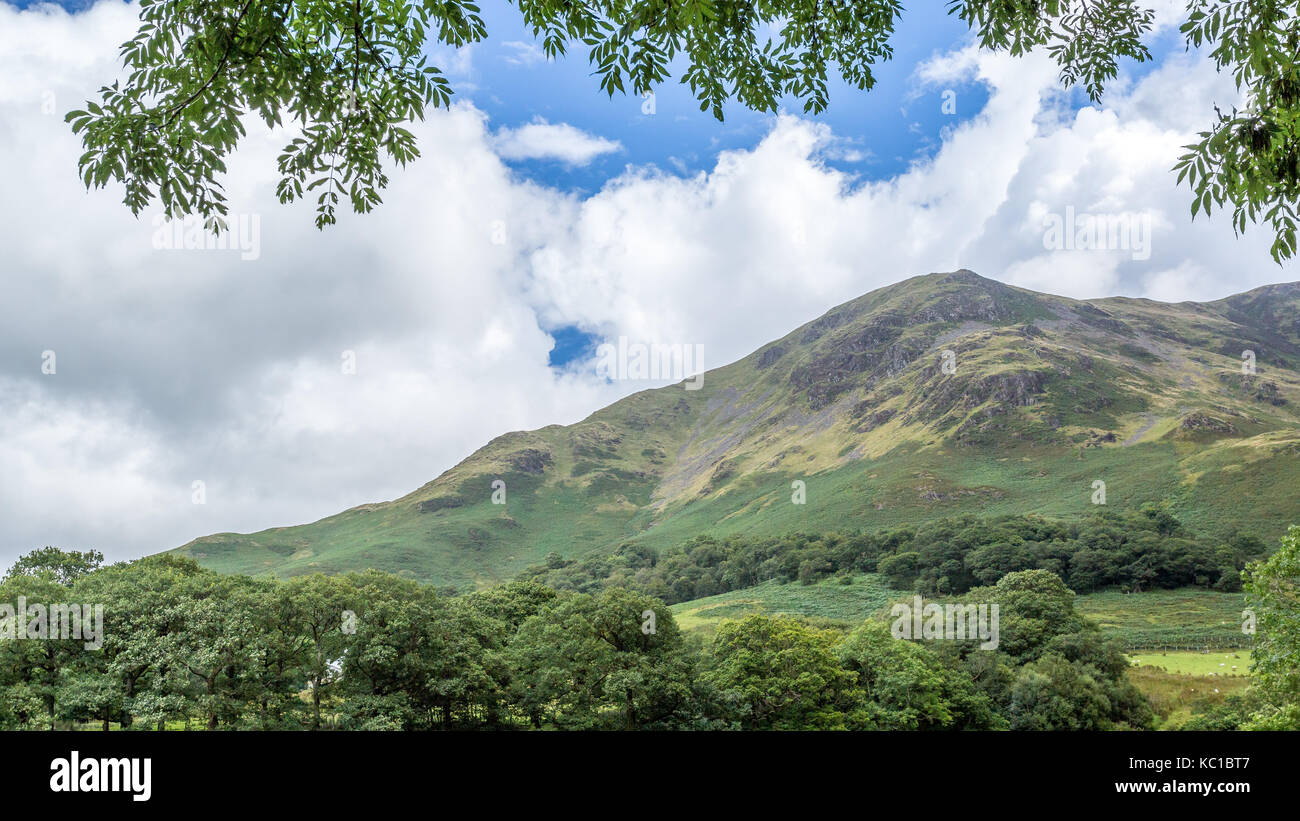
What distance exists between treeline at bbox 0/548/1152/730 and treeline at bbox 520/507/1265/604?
54639 millimetres

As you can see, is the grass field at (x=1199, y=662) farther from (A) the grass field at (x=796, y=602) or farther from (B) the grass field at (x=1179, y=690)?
(A) the grass field at (x=796, y=602)

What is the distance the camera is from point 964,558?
352ft

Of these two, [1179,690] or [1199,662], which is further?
[1199,662]

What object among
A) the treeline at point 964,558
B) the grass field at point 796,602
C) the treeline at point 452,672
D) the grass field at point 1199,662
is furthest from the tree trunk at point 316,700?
the grass field at point 1199,662

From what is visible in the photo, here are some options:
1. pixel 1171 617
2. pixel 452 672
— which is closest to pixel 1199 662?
pixel 1171 617

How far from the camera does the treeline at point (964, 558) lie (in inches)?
3728

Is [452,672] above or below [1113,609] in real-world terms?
above

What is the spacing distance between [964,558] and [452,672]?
96095 mm

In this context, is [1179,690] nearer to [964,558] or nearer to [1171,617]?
[1171,617]

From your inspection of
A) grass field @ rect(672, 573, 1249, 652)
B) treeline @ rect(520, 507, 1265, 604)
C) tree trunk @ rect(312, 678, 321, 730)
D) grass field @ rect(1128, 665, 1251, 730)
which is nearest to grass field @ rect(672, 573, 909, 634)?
grass field @ rect(672, 573, 1249, 652)
